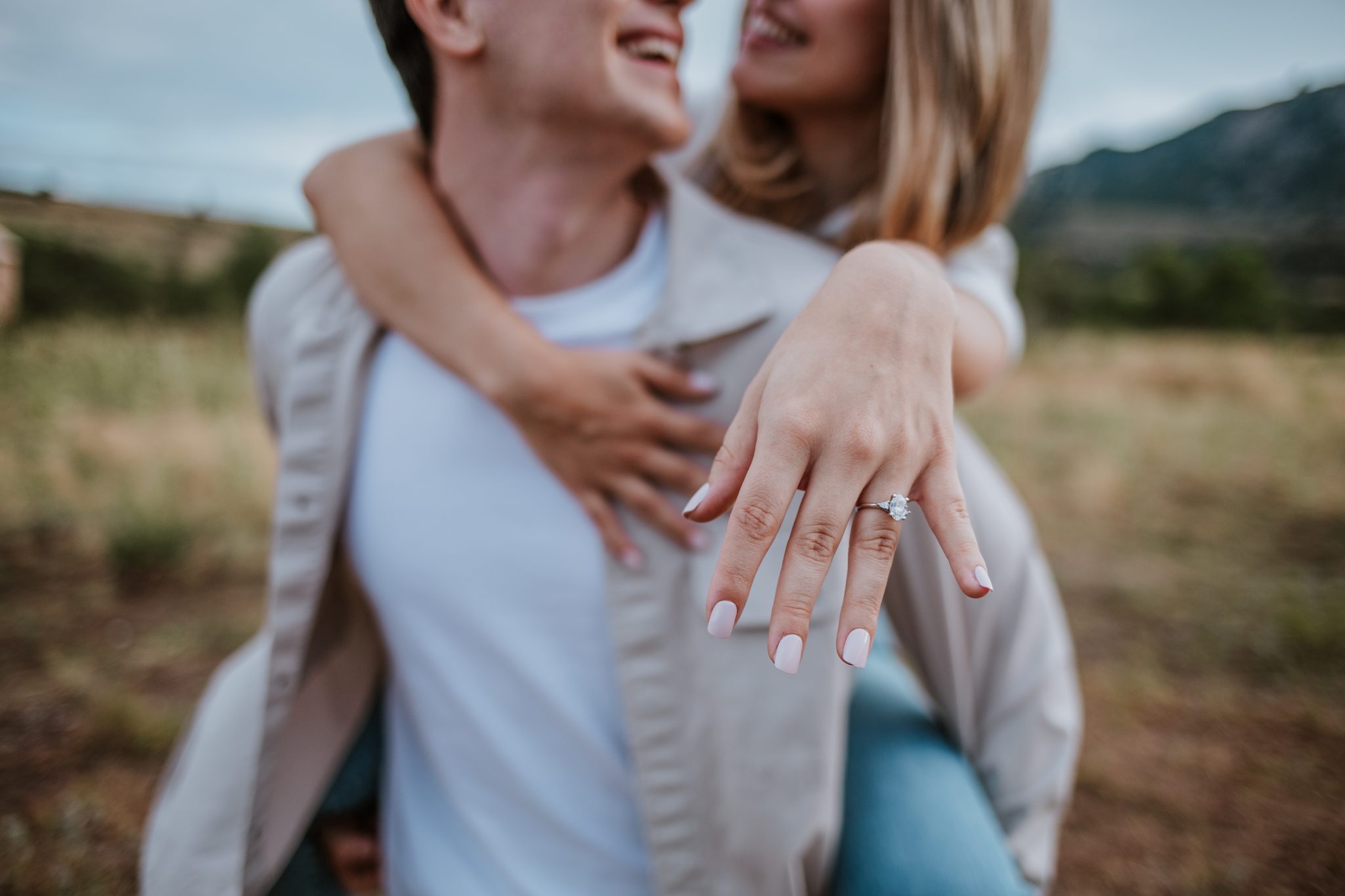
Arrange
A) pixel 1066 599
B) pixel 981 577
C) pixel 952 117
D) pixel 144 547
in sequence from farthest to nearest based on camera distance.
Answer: pixel 1066 599 → pixel 144 547 → pixel 952 117 → pixel 981 577

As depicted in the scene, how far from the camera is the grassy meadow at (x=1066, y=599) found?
2496mm

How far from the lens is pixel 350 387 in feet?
4.56

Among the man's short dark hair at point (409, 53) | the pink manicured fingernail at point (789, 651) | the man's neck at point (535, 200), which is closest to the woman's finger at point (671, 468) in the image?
the man's neck at point (535, 200)

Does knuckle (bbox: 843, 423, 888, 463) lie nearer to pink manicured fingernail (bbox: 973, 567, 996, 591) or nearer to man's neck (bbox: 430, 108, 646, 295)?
pink manicured fingernail (bbox: 973, 567, 996, 591)

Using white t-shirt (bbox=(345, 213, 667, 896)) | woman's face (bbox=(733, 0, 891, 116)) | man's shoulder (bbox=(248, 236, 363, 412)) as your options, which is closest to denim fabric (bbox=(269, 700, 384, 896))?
white t-shirt (bbox=(345, 213, 667, 896))

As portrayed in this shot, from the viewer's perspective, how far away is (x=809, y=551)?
1.90 feet

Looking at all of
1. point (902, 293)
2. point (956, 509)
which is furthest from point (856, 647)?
point (902, 293)

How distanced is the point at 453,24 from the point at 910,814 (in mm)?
1525

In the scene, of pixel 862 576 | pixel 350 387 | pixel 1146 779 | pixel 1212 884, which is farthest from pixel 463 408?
pixel 1146 779

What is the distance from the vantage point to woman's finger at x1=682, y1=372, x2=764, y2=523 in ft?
2.09

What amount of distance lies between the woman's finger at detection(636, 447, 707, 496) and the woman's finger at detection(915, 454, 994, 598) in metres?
0.60

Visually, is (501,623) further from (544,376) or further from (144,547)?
(144,547)

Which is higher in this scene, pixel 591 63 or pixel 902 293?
pixel 591 63

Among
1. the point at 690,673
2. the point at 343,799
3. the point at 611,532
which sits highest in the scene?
the point at 611,532
